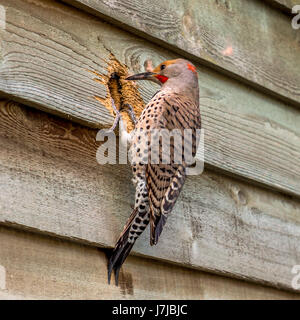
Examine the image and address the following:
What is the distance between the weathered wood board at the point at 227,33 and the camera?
8.61 ft

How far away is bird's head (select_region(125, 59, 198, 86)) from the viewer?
270cm

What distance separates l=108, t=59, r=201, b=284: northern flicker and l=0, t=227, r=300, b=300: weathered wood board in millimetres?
70

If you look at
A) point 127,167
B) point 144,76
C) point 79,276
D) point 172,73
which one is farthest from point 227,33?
point 79,276

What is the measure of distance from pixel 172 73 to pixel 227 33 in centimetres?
37

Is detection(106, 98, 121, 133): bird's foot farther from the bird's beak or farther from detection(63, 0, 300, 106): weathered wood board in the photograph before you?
detection(63, 0, 300, 106): weathered wood board

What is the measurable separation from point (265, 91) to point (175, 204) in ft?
2.58

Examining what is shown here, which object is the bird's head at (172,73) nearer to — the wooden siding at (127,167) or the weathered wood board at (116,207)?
the wooden siding at (127,167)

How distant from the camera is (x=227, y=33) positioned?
2992 millimetres

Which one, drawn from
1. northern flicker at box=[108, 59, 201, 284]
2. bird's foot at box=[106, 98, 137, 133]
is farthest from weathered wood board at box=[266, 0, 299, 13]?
bird's foot at box=[106, 98, 137, 133]

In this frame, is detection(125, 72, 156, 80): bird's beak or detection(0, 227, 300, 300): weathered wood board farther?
detection(125, 72, 156, 80): bird's beak

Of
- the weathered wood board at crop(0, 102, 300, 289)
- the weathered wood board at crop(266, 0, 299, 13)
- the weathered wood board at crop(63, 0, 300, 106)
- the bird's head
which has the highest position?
the weathered wood board at crop(266, 0, 299, 13)

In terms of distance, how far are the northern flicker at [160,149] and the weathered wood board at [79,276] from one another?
7 cm

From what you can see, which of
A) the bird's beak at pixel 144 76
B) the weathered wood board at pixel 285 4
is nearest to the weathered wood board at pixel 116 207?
the bird's beak at pixel 144 76

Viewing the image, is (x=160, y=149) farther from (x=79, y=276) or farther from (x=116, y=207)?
(x=79, y=276)
